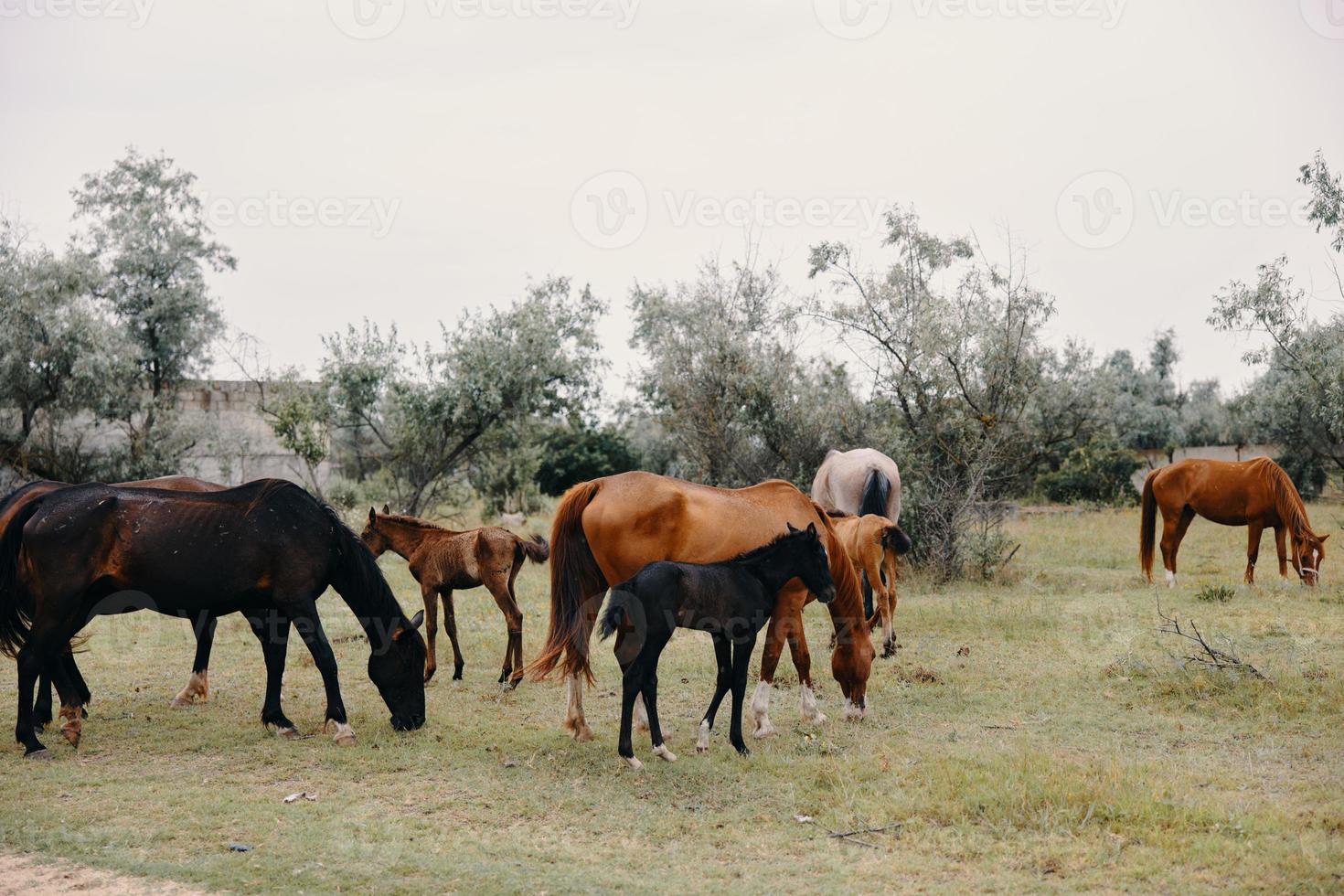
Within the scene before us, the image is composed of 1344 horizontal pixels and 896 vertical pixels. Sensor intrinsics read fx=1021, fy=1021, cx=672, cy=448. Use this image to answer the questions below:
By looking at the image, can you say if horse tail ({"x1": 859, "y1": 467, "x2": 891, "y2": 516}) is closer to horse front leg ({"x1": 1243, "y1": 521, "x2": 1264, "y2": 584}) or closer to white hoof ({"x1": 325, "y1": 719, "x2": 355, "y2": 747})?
horse front leg ({"x1": 1243, "y1": 521, "x2": 1264, "y2": 584})

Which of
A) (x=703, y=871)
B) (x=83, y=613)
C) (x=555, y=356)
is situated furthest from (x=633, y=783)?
(x=555, y=356)

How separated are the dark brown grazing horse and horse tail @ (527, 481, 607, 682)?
1215mm

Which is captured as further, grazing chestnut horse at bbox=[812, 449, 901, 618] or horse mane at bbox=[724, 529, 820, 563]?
grazing chestnut horse at bbox=[812, 449, 901, 618]

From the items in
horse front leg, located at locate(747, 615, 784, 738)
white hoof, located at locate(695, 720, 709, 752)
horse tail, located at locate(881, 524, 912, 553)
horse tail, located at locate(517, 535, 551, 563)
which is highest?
horse tail, located at locate(881, 524, 912, 553)

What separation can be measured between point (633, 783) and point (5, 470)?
54.5ft

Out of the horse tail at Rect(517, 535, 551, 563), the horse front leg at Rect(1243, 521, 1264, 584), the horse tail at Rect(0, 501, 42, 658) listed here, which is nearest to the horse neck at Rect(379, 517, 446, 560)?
the horse tail at Rect(517, 535, 551, 563)

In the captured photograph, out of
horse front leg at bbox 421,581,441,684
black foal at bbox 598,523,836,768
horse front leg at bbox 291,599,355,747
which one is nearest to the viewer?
black foal at bbox 598,523,836,768

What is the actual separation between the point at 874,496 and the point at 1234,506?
224 inches

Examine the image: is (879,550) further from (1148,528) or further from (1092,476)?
(1092,476)

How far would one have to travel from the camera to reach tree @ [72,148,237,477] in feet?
63.1

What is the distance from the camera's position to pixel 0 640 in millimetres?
7676

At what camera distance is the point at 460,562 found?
966 centimetres

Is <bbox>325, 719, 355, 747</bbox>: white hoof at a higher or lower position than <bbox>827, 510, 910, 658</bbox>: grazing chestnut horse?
lower

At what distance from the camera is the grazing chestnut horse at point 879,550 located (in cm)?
1067
